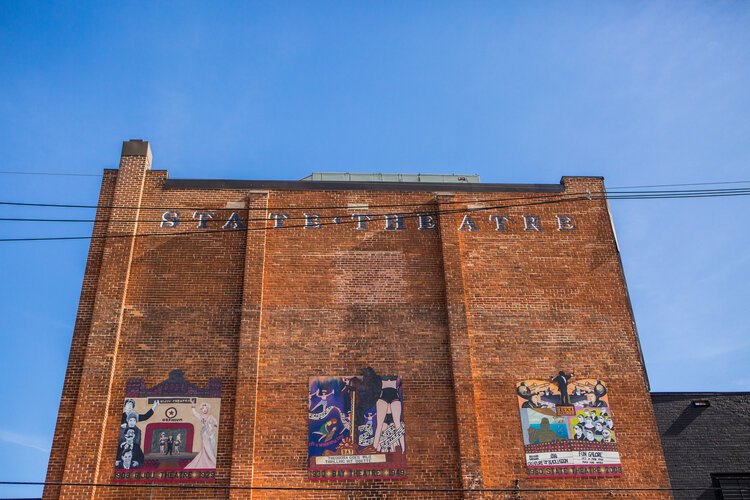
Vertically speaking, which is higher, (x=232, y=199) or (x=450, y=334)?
(x=232, y=199)

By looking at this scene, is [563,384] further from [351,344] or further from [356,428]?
[351,344]

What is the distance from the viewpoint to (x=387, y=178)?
2312cm

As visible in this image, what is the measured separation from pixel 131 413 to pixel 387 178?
1070cm

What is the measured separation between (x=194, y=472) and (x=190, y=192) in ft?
25.2

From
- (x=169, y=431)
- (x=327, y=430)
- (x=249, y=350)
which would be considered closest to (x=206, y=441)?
(x=169, y=431)

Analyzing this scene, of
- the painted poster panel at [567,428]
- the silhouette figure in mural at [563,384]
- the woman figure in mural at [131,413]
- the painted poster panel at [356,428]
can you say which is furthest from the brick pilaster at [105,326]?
the silhouette figure in mural at [563,384]

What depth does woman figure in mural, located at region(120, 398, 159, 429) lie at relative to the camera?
17.1 m

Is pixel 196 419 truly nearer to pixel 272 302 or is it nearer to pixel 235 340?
pixel 235 340

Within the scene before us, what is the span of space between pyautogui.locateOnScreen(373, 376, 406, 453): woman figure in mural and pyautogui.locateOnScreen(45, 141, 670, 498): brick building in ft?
0.16

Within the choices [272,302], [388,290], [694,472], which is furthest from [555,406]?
[272,302]

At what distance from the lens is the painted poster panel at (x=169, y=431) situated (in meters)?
16.6

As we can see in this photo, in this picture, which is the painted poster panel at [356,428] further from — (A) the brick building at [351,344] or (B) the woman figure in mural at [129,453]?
(B) the woman figure in mural at [129,453]

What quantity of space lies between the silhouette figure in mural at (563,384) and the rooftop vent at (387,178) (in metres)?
7.42

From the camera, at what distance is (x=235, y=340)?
59.4 ft
